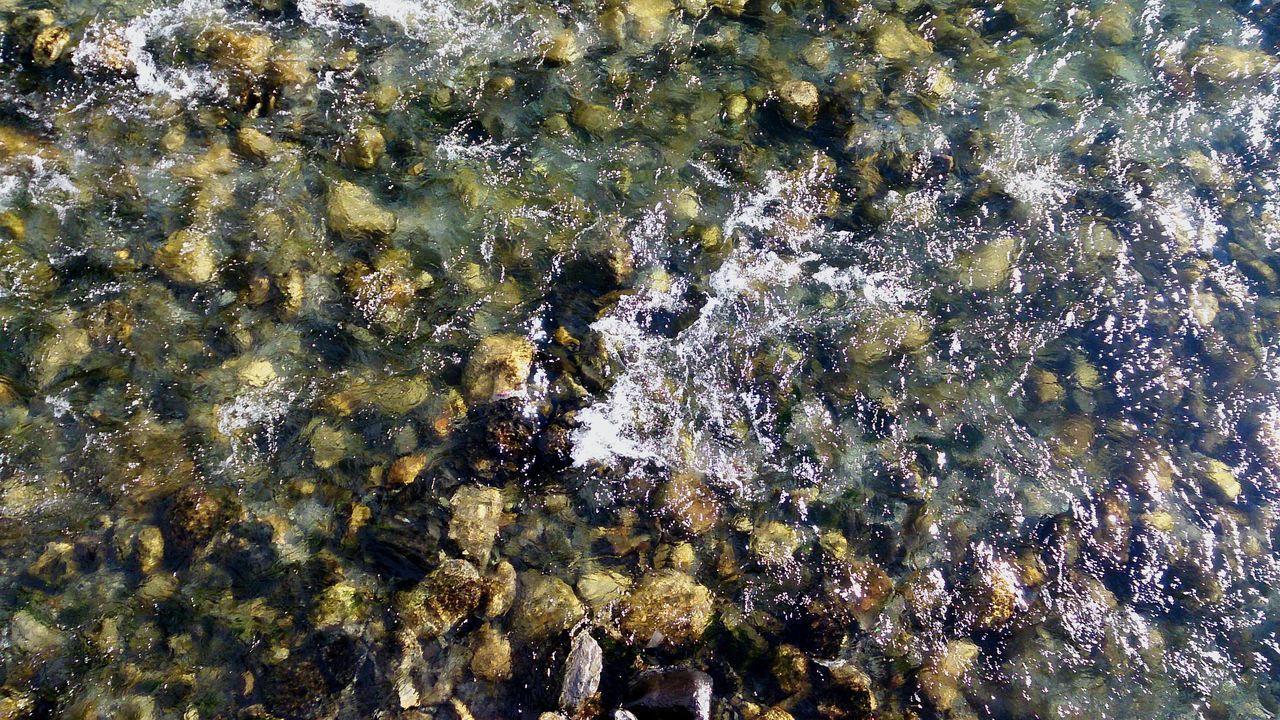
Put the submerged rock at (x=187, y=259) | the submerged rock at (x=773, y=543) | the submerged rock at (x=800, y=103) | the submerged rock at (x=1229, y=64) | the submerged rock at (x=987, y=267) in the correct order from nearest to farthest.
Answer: the submerged rock at (x=773, y=543), the submerged rock at (x=187, y=259), the submerged rock at (x=987, y=267), the submerged rock at (x=800, y=103), the submerged rock at (x=1229, y=64)

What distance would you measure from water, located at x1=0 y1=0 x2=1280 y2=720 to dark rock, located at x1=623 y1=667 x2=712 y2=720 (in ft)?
0.66

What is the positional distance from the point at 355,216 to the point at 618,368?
2343mm

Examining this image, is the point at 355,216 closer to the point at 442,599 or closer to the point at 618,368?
the point at 618,368

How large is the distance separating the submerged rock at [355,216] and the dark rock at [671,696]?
3747 mm

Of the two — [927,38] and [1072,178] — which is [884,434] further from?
[927,38]

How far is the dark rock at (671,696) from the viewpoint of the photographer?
13.1 feet

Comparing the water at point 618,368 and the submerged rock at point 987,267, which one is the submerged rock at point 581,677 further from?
the submerged rock at point 987,267

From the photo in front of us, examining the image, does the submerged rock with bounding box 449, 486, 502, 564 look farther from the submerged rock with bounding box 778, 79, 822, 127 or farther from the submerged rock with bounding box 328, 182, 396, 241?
the submerged rock with bounding box 778, 79, 822, 127

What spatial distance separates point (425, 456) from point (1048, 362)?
194 inches

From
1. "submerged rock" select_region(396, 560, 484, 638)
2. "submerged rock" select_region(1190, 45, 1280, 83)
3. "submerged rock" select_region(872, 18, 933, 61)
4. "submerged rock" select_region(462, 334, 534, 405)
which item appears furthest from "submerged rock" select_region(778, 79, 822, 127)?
"submerged rock" select_region(396, 560, 484, 638)

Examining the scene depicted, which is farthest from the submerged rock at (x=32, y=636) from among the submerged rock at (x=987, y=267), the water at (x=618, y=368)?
the submerged rock at (x=987, y=267)

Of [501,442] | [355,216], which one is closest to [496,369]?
[501,442]

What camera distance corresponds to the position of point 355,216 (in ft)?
17.3

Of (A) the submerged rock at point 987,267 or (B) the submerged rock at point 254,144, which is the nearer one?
(B) the submerged rock at point 254,144
